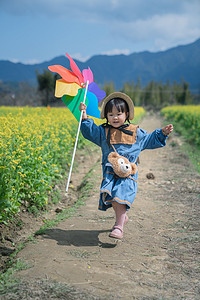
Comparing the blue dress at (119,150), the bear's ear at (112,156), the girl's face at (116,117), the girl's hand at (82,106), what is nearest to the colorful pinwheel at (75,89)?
the girl's hand at (82,106)

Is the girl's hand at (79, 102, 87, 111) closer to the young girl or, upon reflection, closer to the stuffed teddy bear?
the young girl

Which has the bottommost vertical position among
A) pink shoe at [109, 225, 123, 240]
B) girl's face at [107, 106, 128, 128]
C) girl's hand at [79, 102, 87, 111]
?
pink shoe at [109, 225, 123, 240]

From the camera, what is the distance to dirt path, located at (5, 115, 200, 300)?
2.55m

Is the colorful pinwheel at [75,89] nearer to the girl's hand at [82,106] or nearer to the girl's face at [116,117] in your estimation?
the girl's hand at [82,106]

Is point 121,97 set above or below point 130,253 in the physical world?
above

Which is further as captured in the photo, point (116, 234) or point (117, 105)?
point (117, 105)

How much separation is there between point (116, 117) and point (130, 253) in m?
1.38

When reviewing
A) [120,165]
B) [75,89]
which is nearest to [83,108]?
[75,89]

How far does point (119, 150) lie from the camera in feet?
11.4

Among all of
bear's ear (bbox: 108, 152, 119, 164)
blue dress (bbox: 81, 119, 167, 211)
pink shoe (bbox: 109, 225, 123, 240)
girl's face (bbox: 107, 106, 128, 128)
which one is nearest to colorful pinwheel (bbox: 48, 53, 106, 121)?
blue dress (bbox: 81, 119, 167, 211)

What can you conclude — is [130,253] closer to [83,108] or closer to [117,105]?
[117,105]

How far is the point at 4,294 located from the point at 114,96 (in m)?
2.14

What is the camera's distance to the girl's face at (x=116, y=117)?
344cm

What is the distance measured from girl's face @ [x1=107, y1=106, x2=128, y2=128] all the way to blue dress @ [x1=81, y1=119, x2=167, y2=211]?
8 centimetres
